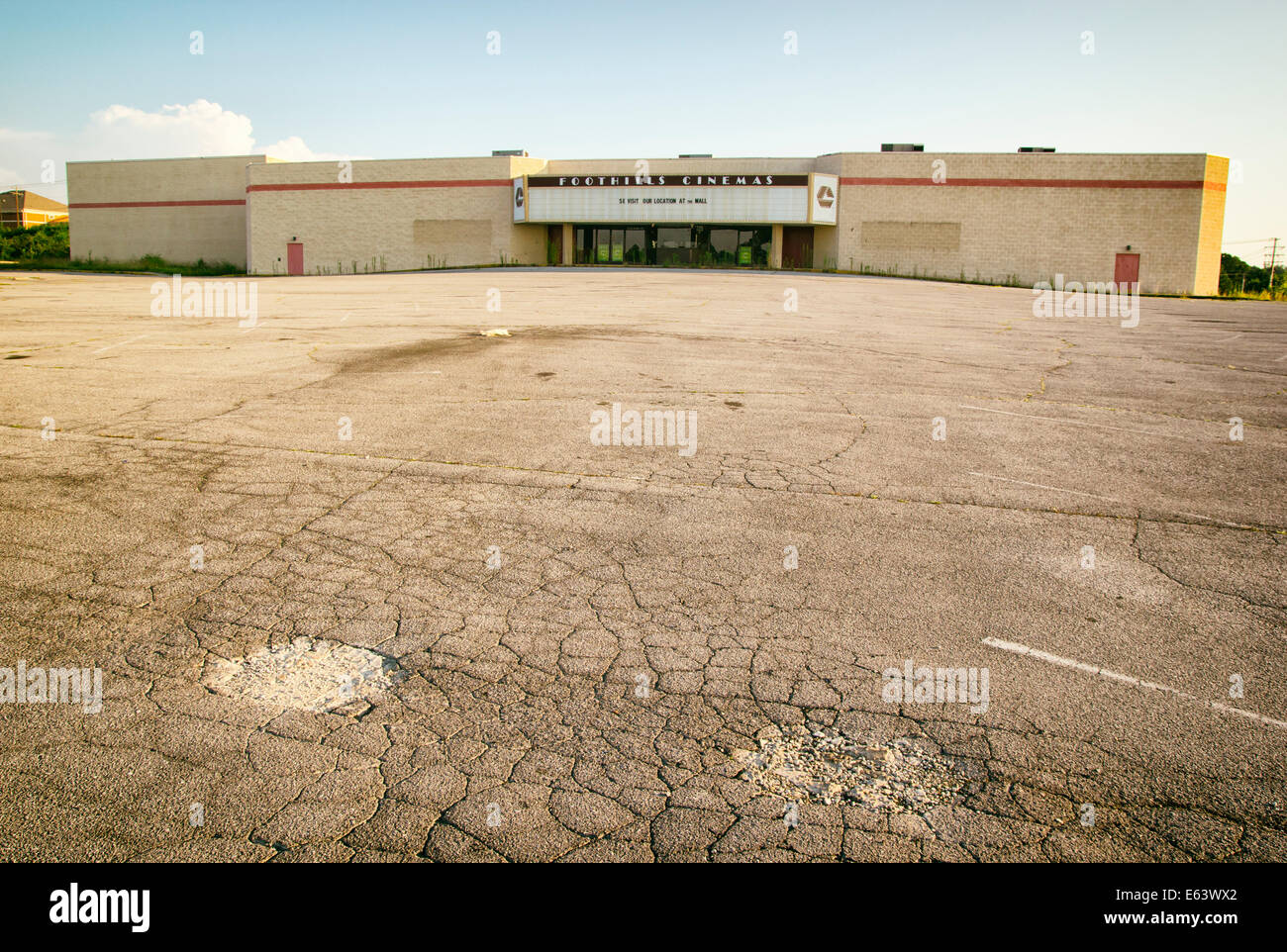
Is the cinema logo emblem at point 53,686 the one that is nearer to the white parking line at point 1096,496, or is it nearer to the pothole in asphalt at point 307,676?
the pothole in asphalt at point 307,676

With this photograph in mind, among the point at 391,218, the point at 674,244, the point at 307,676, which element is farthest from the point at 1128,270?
the point at 307,676

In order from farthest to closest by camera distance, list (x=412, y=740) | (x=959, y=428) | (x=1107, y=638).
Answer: (x=959, y=428), (x=1107, y=638), (x=412, y=740)

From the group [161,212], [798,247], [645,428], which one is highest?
[161,212]

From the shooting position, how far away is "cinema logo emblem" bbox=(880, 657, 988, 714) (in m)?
4.36

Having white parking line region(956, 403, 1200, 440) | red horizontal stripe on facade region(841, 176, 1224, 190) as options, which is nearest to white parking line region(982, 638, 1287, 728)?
white parking line region(956, 403, 1200, 440)

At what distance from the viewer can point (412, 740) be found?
3943 millimetres

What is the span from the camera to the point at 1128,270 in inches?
1762

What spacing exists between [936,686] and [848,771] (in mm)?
943

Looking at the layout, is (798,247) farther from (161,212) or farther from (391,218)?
(161,212)

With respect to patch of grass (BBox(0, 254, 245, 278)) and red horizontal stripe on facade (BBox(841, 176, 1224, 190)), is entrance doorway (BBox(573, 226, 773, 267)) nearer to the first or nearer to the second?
red horizontal stripe on facade (BBox(841, 176, 1224, 190))

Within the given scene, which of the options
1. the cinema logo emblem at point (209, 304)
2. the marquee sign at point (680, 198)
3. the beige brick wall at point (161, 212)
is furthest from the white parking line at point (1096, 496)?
the beige brick wall at point (161, 212)

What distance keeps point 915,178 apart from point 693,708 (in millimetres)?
46911
